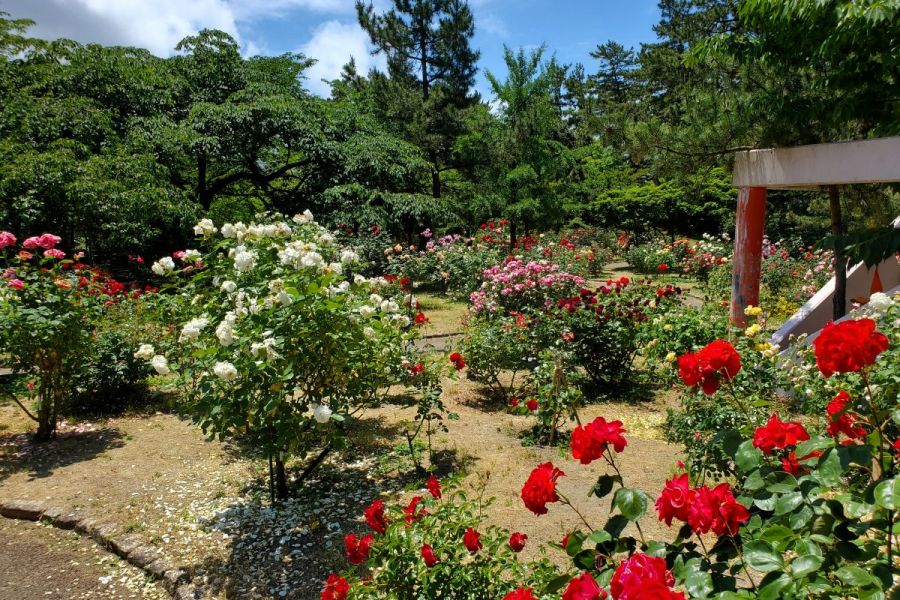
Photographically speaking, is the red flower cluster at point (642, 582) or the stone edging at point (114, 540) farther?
the stone edging at point (114, 540)

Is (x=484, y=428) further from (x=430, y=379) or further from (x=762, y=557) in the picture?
(x=762, y=557)

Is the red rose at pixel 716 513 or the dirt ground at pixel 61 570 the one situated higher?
the red rose at pixel 716 513

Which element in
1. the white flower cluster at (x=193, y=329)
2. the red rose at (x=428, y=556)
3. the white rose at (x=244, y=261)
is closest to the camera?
the red rose at (x=428, y=556)

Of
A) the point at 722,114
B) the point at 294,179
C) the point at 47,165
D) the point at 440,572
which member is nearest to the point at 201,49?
the point at 294,179

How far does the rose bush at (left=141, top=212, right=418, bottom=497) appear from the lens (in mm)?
2863

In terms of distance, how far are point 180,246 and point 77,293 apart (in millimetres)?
7162

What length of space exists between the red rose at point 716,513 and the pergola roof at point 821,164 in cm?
493

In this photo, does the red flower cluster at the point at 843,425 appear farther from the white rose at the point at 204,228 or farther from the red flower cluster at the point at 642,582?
the white rose at the point at 204,228

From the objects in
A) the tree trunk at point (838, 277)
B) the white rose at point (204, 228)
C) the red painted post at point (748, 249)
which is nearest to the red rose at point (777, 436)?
the white rose at point (204, 228)

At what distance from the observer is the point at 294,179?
12.5 m

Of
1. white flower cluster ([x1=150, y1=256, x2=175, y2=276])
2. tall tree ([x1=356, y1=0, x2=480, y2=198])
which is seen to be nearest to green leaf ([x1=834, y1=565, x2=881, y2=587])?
white flower cluster ([x1=150, y1=256, x2=175, y2=276])

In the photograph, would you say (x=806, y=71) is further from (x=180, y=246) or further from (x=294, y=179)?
(x=180, y=246)

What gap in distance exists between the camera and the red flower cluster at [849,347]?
1.32 m

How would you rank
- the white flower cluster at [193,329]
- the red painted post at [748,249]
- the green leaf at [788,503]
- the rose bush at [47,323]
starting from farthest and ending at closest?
the red painted post at [748,249], the rose bush at [47,323], the white flower cluster at [193,329], the green leaf at [788,503]
